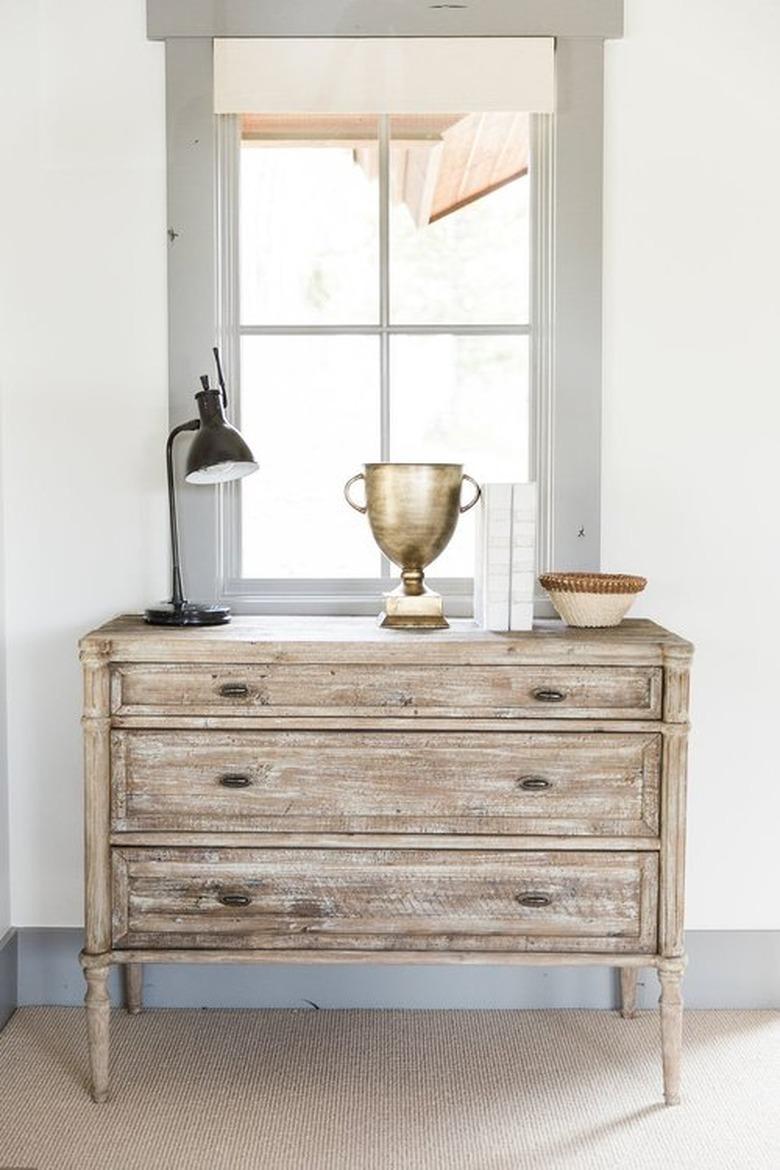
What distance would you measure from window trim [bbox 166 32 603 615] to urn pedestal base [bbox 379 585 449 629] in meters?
0.29

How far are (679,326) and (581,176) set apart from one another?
1.41ft

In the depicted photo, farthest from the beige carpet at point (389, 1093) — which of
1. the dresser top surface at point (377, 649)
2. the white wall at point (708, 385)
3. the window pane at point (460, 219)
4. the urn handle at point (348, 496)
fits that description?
the window pane at point (460, 219)

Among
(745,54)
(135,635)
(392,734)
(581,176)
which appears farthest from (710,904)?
(745,54)

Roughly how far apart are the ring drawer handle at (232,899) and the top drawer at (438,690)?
380 millimetres

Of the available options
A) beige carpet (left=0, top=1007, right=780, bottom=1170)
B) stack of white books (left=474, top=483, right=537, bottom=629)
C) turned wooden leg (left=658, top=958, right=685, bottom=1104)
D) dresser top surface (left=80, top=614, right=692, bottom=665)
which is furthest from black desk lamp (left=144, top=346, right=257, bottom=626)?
turned wooden leg (left=658, top=958, right=685, bottom=1104)

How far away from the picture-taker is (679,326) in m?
3.08

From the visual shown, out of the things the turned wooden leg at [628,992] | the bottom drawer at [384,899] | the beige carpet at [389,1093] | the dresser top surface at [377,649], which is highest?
the dresser top surface at [377,649]

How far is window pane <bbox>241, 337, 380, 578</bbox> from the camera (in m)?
3.16

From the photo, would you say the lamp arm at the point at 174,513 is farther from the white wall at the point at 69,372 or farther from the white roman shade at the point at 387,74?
the white roman shade at the point at 387,74

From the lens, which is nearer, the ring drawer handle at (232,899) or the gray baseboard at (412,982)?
the ring drawer handle at (232,899)

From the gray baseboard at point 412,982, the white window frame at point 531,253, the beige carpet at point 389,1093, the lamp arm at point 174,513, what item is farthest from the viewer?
the gray baseboard at point 412,982

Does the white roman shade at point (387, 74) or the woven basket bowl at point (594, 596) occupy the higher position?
the white roman shade at point (387, 74)

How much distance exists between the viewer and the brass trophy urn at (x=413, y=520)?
282cm

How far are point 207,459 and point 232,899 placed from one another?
3.12 ft
